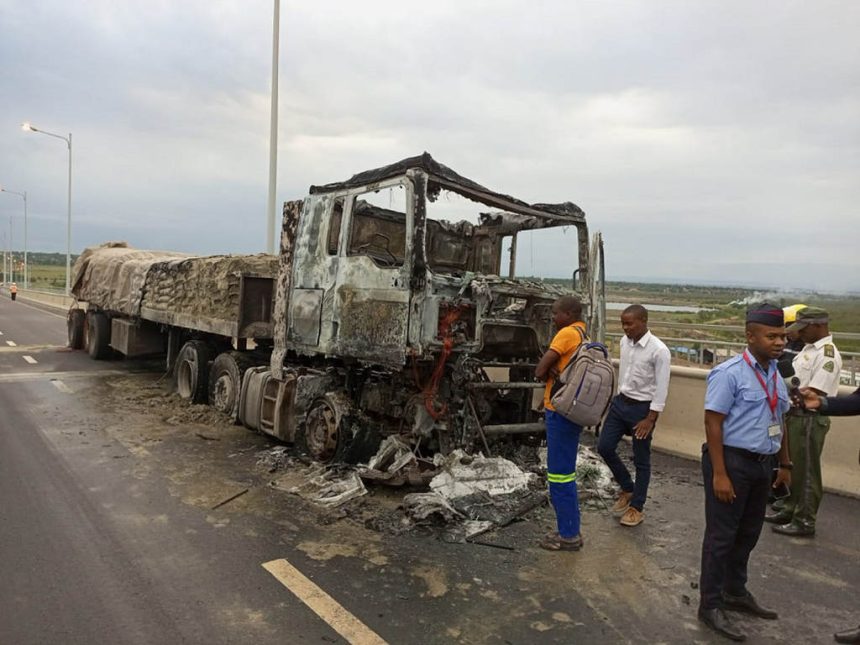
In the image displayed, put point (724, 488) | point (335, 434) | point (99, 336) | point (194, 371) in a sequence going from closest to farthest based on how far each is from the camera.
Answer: point (724, 488) → point (335, 434) → point (194, 371) → point (99, 336)

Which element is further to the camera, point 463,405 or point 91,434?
point 91,434

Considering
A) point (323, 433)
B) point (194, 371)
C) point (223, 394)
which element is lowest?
point (223, 394)

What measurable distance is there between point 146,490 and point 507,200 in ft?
13.4

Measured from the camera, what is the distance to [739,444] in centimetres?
333

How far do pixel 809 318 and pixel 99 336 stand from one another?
41.6 feet

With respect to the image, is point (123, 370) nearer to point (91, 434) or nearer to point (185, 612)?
point (91, 434)

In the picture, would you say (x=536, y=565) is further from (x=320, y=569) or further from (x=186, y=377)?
(x=186, y=377)

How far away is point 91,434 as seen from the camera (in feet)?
23.4

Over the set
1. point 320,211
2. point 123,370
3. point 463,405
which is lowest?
point 123,370

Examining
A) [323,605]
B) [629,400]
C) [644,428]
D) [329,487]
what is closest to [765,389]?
[644,428]

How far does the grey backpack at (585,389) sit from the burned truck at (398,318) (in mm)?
1186

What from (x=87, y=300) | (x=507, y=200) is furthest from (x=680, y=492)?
(x=87, y=300)

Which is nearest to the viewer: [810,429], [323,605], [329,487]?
[323,605]

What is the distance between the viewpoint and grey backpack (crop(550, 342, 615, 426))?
4141mm
